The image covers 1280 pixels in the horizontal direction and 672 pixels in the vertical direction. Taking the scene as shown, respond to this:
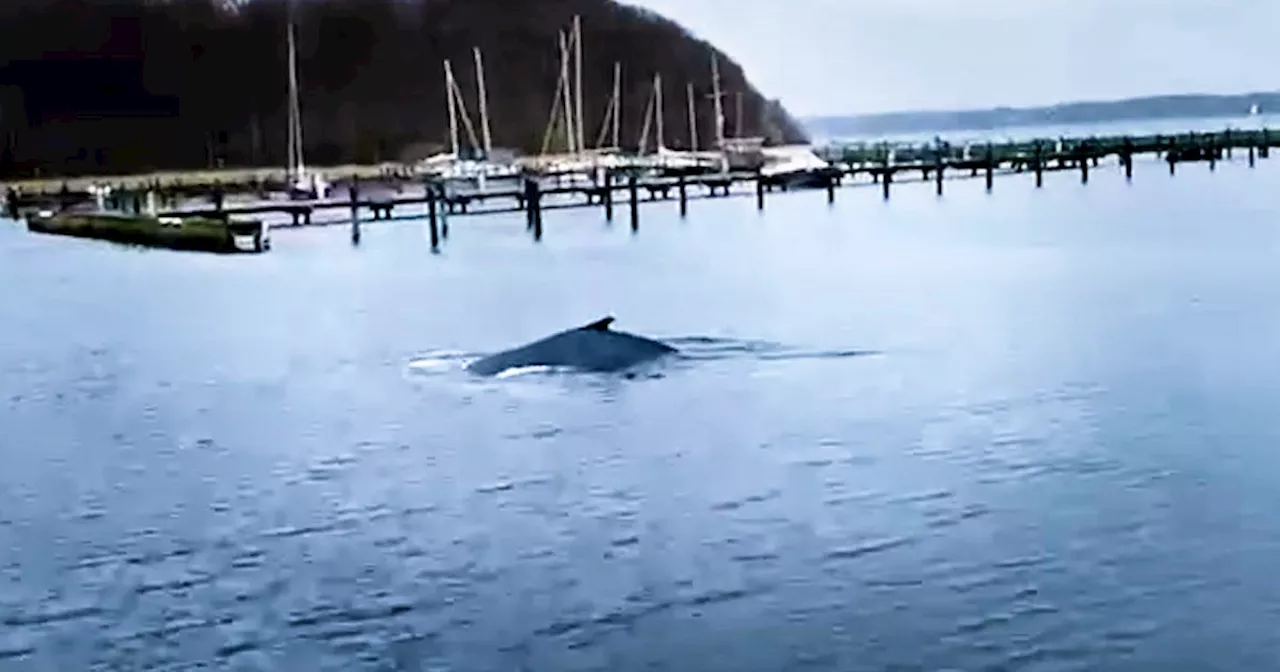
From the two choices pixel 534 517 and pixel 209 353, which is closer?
pixel 534 517

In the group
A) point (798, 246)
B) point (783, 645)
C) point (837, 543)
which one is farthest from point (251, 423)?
point (798, 246)

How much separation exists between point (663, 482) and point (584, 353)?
386 inches

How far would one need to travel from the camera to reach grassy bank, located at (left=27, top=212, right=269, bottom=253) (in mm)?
59094

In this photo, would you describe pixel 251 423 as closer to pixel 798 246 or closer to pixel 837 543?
pixel 837 543

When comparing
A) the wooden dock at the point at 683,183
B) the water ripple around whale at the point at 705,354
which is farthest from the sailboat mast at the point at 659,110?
the water ripple around whale at the point at 705,354

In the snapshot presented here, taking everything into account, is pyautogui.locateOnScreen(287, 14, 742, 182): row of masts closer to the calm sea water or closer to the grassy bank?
the grassy bank

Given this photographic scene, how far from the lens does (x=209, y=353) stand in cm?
3766

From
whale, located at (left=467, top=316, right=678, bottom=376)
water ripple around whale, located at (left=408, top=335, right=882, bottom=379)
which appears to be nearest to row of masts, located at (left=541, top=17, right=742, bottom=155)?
water ripple around whale, located at (left=408, top=335, right=882, bottom=379)

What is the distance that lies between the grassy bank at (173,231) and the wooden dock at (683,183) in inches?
35.0

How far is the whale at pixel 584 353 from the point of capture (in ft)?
106

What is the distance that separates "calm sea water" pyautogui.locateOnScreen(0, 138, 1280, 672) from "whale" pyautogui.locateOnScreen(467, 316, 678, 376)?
3.33 ft

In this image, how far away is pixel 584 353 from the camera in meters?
32.6

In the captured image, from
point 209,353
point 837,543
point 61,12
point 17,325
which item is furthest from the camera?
point 61,12

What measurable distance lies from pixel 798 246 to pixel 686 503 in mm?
41489
